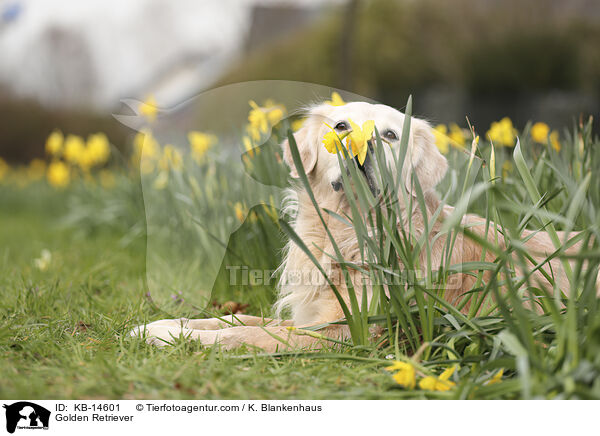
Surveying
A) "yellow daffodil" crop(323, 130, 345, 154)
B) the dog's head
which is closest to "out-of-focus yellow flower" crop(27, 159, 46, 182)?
the dog's head

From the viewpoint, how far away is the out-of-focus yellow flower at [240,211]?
2066mm

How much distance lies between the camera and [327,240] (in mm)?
1728

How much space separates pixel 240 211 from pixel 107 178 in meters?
4.16

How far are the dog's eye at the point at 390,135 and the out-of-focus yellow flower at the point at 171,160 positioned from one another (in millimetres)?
1299

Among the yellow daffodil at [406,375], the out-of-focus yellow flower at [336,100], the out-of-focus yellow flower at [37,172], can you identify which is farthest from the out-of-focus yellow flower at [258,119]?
the out-of-focus yellow flower at [37,172]

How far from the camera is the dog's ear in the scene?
164cm

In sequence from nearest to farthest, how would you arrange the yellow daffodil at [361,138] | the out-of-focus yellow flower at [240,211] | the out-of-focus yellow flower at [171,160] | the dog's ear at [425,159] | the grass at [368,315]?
the grass at [368,315], the yellow daffodil at [361,138], the dog's ear at [425,159], the out-of-focus yellow flower at [240,211], the out-of-focus yellow flower at [171,160]

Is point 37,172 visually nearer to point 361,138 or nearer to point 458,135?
point 458,135

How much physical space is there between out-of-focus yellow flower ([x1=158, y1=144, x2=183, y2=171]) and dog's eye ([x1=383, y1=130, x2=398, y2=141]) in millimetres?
1299

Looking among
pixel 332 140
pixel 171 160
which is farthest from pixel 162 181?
pixel 332 140

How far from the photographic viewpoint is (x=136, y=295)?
85.4 inches
